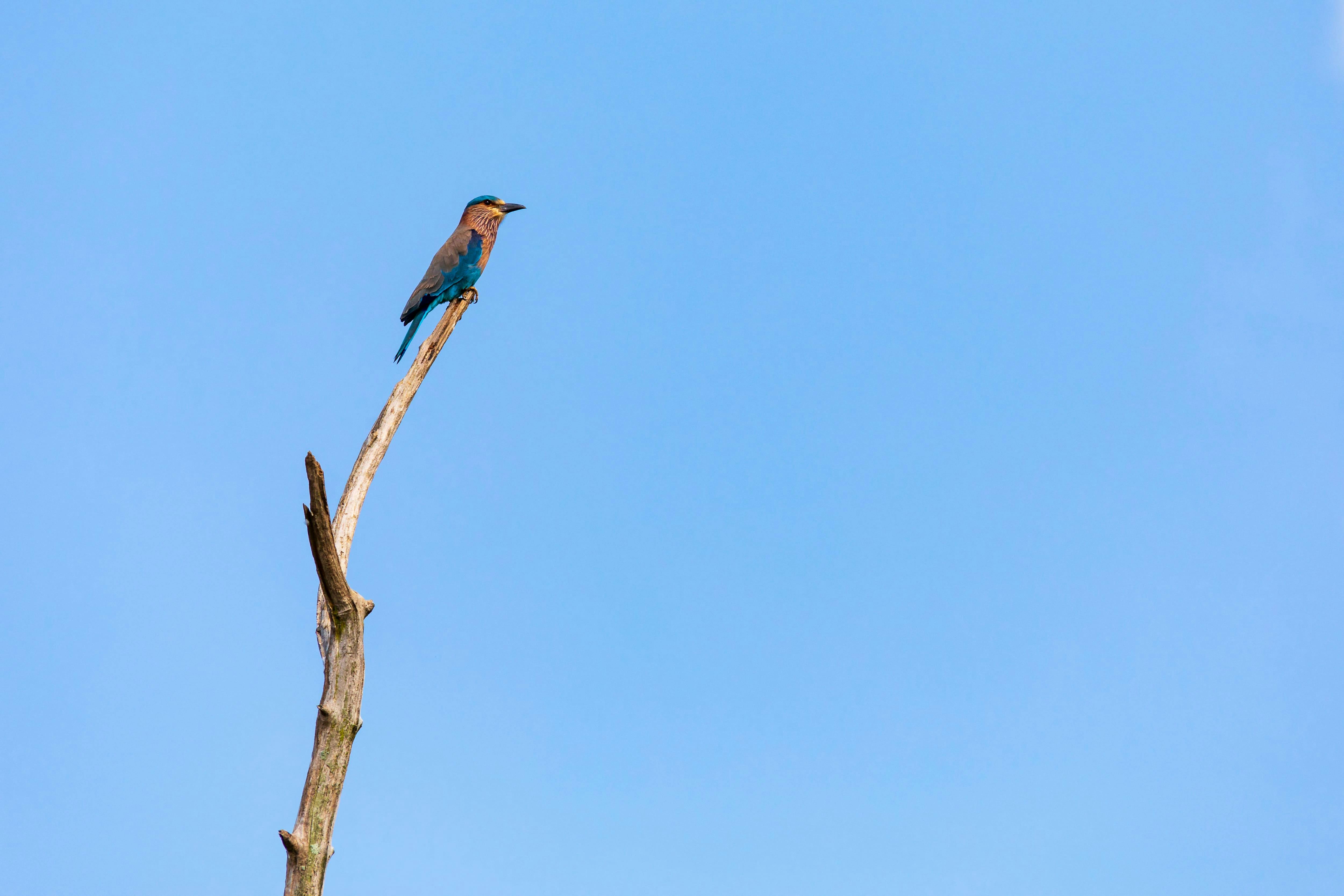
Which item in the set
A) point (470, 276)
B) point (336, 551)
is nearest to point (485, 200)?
point (470, 276)

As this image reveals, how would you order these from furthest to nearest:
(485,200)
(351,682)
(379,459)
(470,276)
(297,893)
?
1. (485,200)
2. (470,276)
3. (379,459)
4. (351,682)
5. (297,893)

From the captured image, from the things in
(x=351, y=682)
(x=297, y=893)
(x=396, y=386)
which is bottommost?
(x=297, y=893)

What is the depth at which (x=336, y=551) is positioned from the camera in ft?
19.2

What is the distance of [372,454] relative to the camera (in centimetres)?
672

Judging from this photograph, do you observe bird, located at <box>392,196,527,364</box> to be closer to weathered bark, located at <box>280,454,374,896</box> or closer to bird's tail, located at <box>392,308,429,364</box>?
bird's tail, located at <box>392,308,429,364</box>

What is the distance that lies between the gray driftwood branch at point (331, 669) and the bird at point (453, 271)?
2303mm

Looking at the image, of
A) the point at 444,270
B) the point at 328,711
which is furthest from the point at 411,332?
the point at 328,711

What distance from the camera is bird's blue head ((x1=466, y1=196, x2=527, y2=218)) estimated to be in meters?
10.0

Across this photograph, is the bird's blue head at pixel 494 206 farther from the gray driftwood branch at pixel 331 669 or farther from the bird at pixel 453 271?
the gray driftwood branch at pixel 331 669

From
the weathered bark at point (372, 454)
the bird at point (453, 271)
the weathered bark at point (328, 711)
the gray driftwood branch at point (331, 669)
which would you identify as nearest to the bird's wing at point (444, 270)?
the bird at point (453, 271)

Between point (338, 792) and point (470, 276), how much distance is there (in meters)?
4.74

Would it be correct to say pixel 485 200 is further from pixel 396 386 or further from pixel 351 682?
pixel 351 682

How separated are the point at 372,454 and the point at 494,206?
413 cm

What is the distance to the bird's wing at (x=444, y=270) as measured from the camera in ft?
28.7
